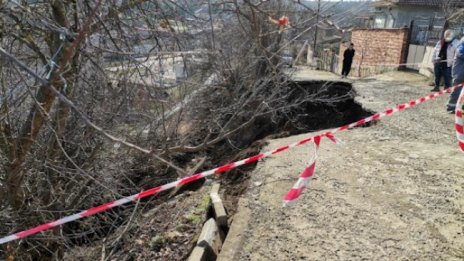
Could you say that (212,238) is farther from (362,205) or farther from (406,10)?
(406,10)

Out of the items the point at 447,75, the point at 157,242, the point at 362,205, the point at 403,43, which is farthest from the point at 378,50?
the point at 157,242

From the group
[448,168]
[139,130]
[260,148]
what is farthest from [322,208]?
[139,130]

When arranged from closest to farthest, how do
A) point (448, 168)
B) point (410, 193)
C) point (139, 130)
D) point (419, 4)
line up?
point (410, 193) → point (448, 168) → point (139, 130) → point (419, 4)

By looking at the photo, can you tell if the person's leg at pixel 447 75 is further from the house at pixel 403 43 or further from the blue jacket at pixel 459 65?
the house at pixel 403 43

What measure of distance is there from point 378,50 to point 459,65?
1202 centimetres

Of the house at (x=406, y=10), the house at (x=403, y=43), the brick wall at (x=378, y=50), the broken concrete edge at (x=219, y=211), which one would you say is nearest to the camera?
the broken concrete edge at (x=219, y=211)

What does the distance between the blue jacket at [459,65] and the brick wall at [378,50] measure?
32.2ft

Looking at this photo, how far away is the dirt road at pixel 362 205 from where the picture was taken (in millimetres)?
3330

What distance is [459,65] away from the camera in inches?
276

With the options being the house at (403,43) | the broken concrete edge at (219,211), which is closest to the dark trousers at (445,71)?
the house at (403,43)

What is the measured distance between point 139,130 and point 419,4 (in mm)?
25619

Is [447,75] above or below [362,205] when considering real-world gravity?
above

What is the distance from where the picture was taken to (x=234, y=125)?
9578mm

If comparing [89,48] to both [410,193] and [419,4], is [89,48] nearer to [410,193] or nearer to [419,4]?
[410,193]
